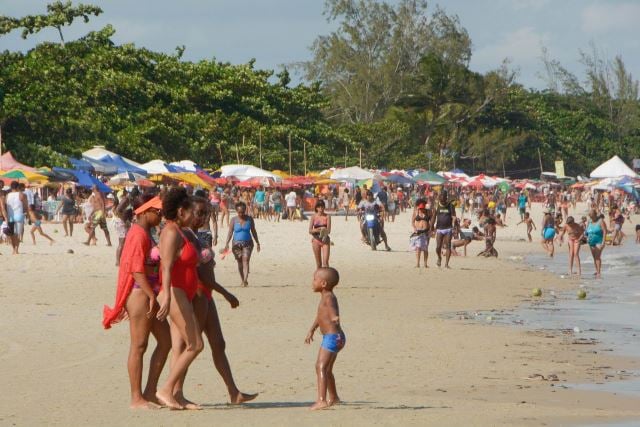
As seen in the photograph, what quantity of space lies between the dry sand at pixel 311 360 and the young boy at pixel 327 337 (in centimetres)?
13

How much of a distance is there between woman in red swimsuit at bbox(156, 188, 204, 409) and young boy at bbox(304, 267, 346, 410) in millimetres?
838

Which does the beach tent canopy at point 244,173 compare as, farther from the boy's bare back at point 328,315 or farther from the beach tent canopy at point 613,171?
the boy's bare back at point 328,315

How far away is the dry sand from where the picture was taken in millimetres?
7629

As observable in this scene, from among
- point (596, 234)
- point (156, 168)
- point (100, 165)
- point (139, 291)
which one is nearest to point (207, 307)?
point (139, 291)

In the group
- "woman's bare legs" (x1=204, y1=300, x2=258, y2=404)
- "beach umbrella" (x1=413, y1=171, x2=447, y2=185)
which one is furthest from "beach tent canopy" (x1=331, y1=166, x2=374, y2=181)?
"woman's bare legs" (x1=204, y1=300, x2=258, y2=404)

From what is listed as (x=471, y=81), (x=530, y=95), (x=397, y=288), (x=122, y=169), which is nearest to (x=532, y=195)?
(x=471, y=81)

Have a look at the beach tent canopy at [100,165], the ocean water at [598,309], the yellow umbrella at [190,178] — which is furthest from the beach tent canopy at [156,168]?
the ocean water at [598,309]

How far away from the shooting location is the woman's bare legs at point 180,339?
23.6 feet

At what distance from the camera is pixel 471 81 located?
83875 millimetres

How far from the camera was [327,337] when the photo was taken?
25.6 feet

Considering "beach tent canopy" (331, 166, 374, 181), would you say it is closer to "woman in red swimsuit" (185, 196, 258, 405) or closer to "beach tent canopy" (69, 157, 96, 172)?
"beach tent canopy" (69, 157, 96, 172)

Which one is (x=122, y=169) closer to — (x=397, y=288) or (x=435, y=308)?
(x=397, y=288)


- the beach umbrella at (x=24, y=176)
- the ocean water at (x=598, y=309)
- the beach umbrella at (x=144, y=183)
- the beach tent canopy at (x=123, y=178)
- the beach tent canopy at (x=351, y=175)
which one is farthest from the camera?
the beach tent canopy at (x=351, y=175)

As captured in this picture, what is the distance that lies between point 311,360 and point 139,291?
3.20 m
